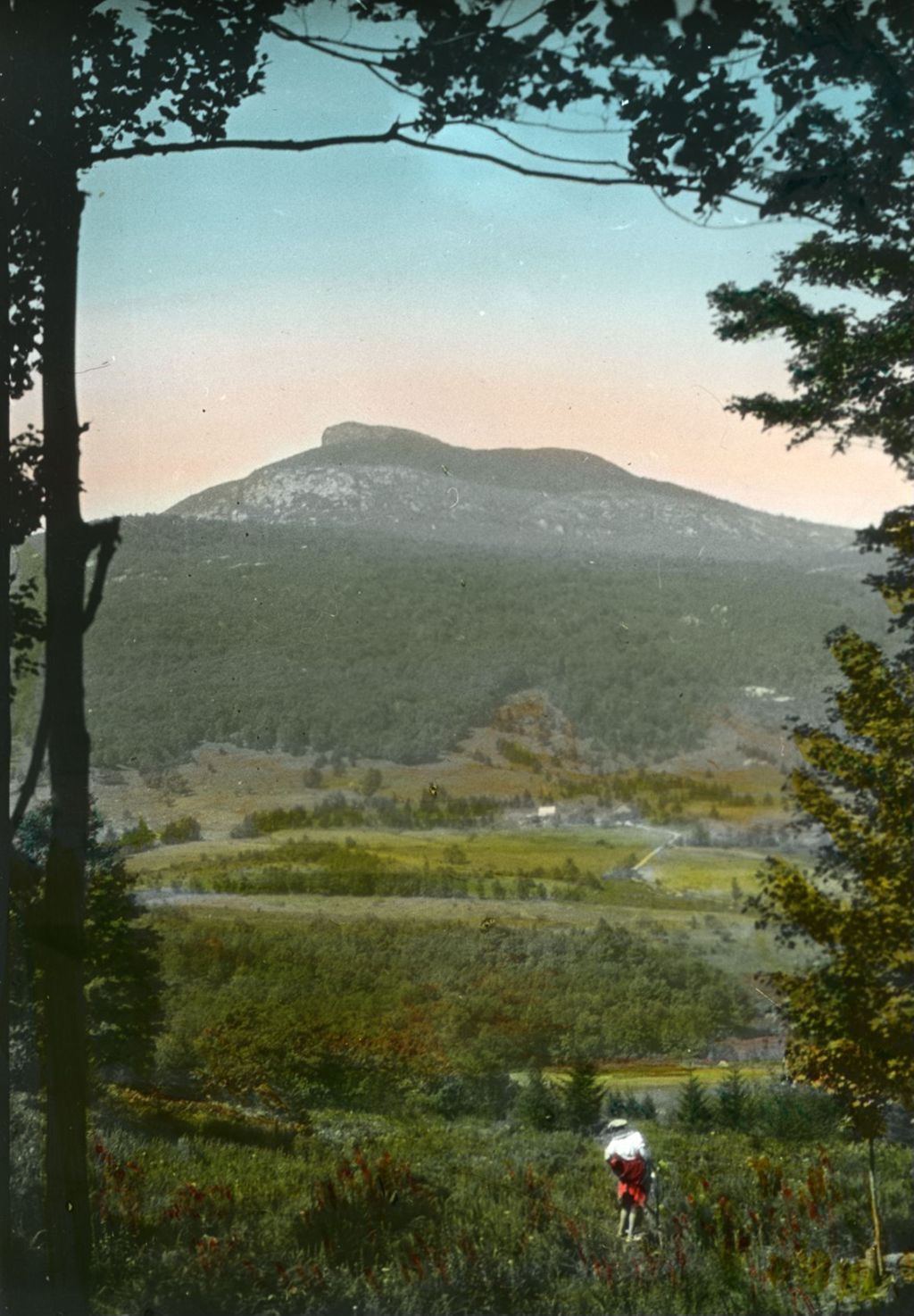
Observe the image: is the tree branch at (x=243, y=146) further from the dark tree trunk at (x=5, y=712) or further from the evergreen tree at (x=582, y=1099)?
the evergreen tree at (x=582, y=1099)

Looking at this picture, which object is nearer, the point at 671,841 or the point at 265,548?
the point at 671,841

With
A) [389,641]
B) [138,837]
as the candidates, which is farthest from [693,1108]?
[138,837]

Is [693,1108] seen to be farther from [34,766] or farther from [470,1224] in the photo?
[34,766]

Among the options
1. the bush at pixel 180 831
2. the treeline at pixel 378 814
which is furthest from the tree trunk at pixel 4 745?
the treeline at pixel 378 814

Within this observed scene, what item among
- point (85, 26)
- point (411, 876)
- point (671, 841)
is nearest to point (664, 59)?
point (85, 26)

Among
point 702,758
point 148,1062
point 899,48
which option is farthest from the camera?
point 148,1062

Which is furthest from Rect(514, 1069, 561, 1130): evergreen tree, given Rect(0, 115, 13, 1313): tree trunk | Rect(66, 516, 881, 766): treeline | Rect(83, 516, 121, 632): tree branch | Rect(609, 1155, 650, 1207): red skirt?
Rect(83, 516, 121, 632): tree branch

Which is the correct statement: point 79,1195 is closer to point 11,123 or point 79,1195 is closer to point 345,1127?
point 345,1127

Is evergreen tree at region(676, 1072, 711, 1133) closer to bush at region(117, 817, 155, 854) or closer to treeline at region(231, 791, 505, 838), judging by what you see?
treeline at region(231, 791, 505, 838)
